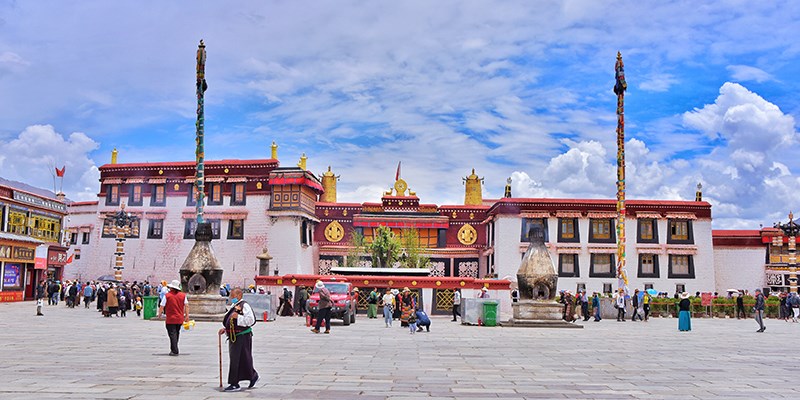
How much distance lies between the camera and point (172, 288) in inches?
567

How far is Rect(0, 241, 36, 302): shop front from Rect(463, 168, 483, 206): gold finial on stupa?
34555 millimetres

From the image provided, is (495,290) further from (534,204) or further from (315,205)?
(315,205)

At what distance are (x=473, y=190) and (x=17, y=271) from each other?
36225 mm

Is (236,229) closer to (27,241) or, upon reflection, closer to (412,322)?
(27,241)

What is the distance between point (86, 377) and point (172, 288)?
3.77m

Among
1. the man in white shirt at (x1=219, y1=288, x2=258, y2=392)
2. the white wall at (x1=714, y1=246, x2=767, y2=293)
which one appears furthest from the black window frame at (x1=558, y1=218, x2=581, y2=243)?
the man in white shirt at (x1=219, y1=288, x2=258, y2=392)

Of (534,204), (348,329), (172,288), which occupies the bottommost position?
(348,329)

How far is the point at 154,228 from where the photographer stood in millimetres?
51250

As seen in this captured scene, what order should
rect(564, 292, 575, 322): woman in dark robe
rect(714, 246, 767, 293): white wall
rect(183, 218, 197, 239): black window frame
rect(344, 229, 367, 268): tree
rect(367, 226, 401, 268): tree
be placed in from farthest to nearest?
rect(344, 229, 367, 268): tree → rect(183, 218, 197, 239): black window frame → rect(714, 246, 767, 293): white wall → rect(367, 226, 401, 268): tree → rect(564, 292, 575, 322): woman in dark robe

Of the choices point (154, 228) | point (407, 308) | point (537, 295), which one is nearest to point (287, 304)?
point (407, 308)

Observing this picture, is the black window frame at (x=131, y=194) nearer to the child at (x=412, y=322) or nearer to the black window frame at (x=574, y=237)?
the black window frame at (x=574, y=237)

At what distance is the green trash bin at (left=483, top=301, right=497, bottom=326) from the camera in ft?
90.8

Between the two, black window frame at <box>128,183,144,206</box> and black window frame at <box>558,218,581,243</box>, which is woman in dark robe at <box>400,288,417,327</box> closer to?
black window frame at <box>558,218,581,243</box>

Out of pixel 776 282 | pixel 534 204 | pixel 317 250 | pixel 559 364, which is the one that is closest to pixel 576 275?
pixel 534 204
